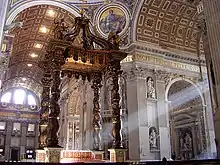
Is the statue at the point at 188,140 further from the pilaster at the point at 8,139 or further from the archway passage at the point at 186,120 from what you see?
the pilaster at the point at 8,139

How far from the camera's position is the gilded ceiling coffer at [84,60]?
6816mm

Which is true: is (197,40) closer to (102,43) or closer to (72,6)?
(72,6)

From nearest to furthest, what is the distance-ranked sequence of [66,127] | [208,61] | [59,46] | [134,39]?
[208,61]
[59,46]
[134,39]
[66,127]

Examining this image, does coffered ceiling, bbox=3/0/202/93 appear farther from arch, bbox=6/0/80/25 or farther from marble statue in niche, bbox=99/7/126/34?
marble statue in niche, bbox=99/7/126/34

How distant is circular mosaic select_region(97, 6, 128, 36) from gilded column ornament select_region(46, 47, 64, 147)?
613 centimetres

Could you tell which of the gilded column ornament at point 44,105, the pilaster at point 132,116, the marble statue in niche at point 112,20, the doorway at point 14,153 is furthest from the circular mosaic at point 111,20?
the doorway at point 14,153

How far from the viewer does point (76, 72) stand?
29.6 feet

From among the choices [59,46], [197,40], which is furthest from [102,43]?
[197,40]

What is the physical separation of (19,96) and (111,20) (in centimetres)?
1605

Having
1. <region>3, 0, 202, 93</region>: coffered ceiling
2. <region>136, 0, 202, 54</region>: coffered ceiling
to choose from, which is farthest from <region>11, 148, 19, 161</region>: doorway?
<region>136, 0, 202, 54</region>: coffered ceiling

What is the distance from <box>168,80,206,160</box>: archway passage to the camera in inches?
532

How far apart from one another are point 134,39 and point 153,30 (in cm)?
121

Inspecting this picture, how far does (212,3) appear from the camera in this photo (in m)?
4.85

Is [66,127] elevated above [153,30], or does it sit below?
below
